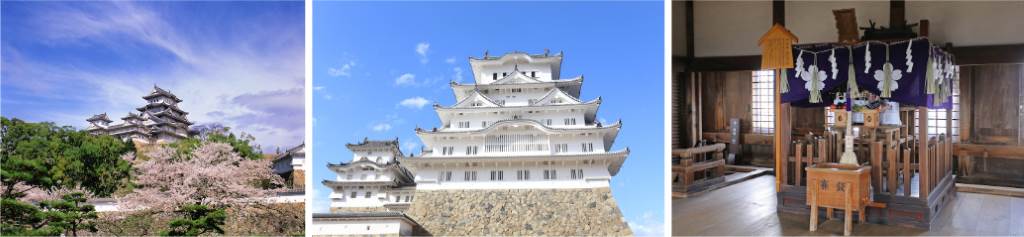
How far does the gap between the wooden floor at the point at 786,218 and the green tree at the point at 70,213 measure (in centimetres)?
317

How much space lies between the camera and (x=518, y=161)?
11.5 ft

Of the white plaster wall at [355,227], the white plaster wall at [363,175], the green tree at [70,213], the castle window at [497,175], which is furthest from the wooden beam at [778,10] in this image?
the green tree at [70,213]

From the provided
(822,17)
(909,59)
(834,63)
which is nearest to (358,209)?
(834,63)

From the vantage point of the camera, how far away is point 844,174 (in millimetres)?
2926

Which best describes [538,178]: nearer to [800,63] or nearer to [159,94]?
Answer: [800,63]

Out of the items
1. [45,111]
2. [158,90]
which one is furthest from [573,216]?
[45,111]

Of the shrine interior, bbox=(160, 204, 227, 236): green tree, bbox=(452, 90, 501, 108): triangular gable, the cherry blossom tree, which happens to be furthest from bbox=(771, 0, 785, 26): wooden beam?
bbox=(160, 204, 227, 236): green tree

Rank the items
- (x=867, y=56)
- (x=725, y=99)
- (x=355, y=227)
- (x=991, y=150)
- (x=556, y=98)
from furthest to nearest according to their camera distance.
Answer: (x=725, y=99) → (x=991, y=150) → (x=556, y=98) → (x=355, y=227) → (x=867, y=56)

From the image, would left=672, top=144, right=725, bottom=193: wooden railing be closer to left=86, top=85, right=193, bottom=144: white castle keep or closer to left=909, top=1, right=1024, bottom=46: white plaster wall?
left=909, top=1, right=1024, bottom=46: white plaster wall

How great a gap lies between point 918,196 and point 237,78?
372 cm

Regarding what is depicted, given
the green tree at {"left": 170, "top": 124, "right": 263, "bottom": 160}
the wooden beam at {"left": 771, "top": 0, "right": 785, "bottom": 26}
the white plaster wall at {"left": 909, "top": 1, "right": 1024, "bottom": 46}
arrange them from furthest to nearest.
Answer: the wooden beam at {"left": 771, "top": 0, "right": 785, "bottom": 26}
the white plaster wall at {"left": 909, "top": 1, "right": 1024, "bottom": 46}
the green tree at {"left": 170, "top": 124, "right": 263, "bottom": 160}

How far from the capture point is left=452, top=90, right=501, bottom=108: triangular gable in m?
3.63

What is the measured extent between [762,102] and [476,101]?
360 centimetres

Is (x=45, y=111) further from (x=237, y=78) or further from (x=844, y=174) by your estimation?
(x=844, y=174)
